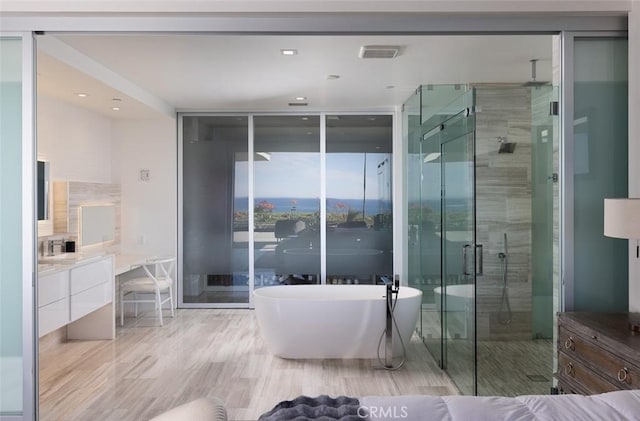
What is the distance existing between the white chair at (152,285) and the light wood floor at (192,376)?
1.87ft

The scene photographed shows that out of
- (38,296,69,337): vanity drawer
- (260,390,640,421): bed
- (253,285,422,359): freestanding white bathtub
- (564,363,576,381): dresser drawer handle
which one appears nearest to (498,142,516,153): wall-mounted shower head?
→ (564,363,576,381): dresser drawer handle

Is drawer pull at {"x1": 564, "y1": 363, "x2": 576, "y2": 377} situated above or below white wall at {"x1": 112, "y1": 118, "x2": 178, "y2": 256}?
below

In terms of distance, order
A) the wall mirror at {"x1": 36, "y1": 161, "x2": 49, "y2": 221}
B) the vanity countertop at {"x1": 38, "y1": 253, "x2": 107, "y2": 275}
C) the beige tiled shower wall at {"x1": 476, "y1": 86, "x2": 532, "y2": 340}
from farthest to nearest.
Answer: the wall mirror at {"x1": 36, "y1": 161, "x2": 49, "y2": 221}, the vanity countertop at {"x1": 38, "y1": 253, "x2": 107, "y2": 275}, the beige tiled shower wall at {"x1": 476, "y1": 86, "x2": 532, "y2": 340}

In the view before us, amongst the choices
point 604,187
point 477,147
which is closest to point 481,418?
point 604,187

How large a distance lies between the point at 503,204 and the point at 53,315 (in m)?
3.50

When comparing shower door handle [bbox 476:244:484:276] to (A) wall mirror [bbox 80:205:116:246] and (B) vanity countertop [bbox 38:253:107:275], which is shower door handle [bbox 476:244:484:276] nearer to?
(B) vanity countertop [bbox 38:253:107:275]

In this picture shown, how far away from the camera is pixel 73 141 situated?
5402mm

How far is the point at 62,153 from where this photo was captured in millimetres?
5180

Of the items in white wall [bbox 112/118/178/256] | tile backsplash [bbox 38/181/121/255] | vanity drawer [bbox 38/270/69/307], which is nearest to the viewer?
vanity drawer [bbox 38/270/69/307]

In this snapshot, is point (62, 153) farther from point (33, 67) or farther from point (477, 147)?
point (477, 147)

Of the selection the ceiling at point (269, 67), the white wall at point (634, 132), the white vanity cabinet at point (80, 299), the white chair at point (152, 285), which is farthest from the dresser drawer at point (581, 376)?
the white chair at point (152, 285)

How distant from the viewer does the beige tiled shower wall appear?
3350 mm

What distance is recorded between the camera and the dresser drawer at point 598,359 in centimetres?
202

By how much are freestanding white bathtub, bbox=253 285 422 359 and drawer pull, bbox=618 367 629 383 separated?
2.32 m
